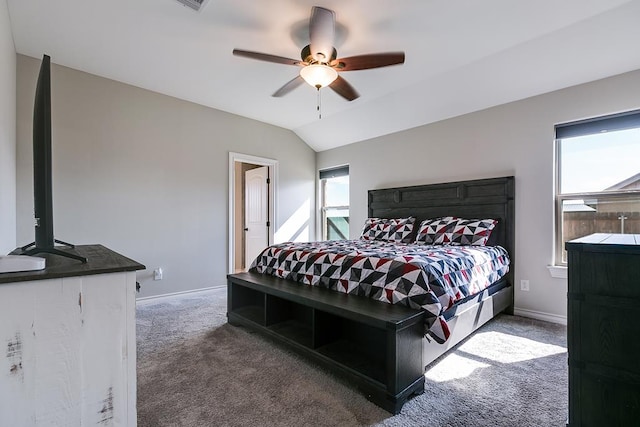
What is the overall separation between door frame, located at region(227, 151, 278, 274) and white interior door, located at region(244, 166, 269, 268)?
8 cm

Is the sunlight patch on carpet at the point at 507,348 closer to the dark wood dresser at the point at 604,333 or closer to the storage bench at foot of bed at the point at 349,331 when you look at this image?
the storage bench at foot of bed at the point at 349,331

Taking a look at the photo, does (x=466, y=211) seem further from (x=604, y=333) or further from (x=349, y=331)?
(x=604, y=333)

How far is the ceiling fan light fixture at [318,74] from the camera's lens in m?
2.37

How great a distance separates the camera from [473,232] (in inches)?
126

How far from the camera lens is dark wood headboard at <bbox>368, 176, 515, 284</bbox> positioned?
3.24 meters

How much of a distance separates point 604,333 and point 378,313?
0.95 meters

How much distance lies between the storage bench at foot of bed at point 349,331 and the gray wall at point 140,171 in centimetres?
150

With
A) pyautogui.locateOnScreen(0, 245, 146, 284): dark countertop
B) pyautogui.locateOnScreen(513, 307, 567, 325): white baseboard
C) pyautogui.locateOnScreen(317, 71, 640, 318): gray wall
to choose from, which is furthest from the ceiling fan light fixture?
pyautogui.locateOnScreen(513, 307, 567, 325): white baseboard

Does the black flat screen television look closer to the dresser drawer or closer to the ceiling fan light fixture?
the ceiling fan light fixture

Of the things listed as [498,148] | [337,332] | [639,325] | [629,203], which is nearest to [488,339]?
[337,332]

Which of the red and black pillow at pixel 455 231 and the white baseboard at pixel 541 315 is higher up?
Result: the red and black pillow at pixel 455 231

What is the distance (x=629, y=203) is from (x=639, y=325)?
233 centimetres

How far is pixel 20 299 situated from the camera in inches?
34.2

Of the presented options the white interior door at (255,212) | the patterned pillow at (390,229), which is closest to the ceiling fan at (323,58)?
the patterned pillow at (390,229)
